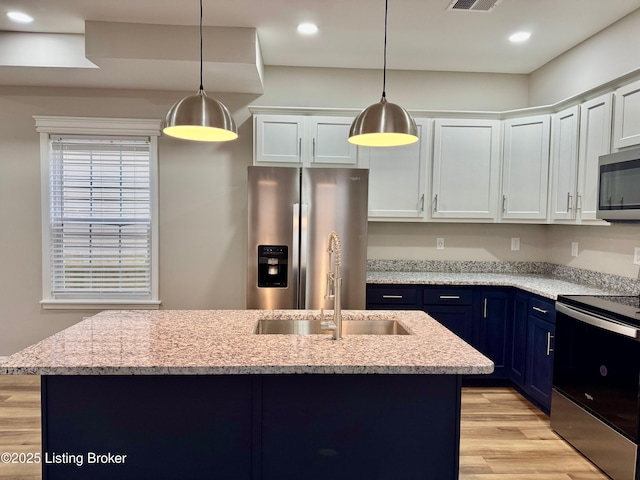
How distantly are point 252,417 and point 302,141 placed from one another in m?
2.50

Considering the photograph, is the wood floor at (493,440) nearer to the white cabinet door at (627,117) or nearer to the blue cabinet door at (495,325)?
the blue cabinet door at (495,325)

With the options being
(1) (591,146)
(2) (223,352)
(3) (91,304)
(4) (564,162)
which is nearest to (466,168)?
(4) (564,162)

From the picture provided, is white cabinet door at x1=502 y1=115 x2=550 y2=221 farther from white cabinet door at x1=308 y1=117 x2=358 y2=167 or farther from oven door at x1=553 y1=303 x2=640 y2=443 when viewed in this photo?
white cabinet door at x1=308 y1=117 x2=358 y2=167

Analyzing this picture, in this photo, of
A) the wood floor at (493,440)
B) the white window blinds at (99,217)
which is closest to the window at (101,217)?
the white window blinds at (99,217)

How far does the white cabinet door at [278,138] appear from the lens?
3539 millimetres

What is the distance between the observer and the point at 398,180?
3662 millimetres

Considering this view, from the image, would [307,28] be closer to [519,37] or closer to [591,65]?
[519,37]

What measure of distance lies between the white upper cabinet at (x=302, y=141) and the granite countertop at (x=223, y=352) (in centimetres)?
188

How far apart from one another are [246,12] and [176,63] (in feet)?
2.18

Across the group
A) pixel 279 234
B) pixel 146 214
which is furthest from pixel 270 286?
pixel 146 214

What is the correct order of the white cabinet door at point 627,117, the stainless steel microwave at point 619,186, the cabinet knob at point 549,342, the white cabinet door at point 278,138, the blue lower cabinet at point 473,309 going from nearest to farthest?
the stainless steel microwave at point 619,186 < the white cabinet door at point 627,117 < the cabinet knob at point 549,342 < the blue lower cabinet at point 473,309 < the white cabinet door at point 278,138

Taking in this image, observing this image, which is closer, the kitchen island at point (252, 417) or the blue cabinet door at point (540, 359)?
the kitchen island at point (252, 417)

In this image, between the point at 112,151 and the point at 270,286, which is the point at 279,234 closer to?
the point at 270,286

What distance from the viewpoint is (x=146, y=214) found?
3.88m
